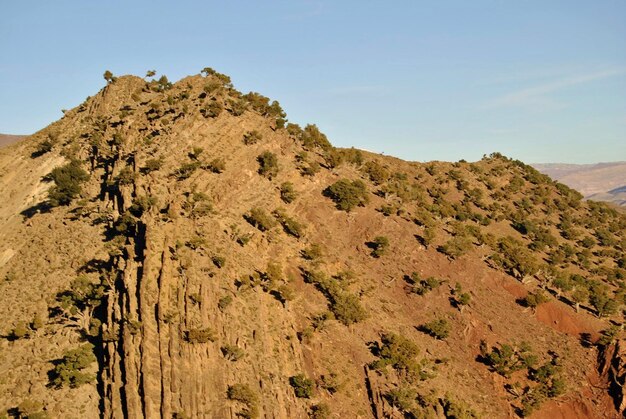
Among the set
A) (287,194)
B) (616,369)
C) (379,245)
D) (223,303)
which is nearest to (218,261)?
(223,303)

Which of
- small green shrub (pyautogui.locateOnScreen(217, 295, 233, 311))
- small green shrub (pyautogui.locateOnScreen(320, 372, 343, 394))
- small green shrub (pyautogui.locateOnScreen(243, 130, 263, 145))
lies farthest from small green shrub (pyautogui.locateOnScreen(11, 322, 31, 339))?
small green shrub (pyautogui.locateOnScreen(243, 130, 263, 145))

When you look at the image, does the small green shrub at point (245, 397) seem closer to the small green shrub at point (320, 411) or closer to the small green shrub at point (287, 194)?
the small green shrub at point (320, 411)

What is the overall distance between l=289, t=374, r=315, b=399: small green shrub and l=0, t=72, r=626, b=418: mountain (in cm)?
24

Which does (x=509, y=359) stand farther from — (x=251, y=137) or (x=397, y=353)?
(x=251, y=137)

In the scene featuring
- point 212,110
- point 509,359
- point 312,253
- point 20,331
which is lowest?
point 509,359

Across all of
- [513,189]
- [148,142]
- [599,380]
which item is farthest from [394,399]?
[513,189]

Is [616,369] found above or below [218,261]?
below

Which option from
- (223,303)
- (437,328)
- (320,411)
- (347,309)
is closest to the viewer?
(320,411)

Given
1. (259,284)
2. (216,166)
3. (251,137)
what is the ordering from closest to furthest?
(259,284), (216,166), (251,137)

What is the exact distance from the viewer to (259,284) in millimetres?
45281

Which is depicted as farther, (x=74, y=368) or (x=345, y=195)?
(x=345, y=195)

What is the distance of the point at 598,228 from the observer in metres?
78.9

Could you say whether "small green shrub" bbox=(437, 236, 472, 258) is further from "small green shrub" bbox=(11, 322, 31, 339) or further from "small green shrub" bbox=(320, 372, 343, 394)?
"small green shrub" bbox=(11, 322, 31, 339)

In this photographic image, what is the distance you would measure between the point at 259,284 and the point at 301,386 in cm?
1045
